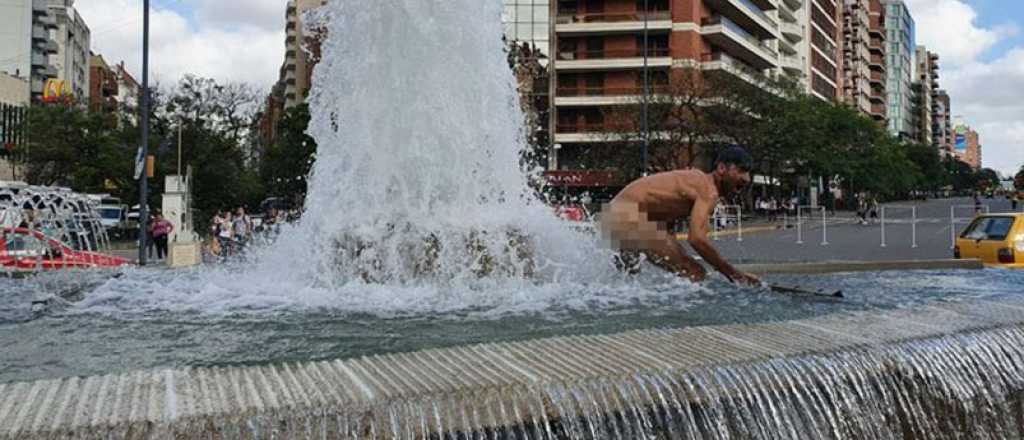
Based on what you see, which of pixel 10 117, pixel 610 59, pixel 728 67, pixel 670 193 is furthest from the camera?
pixel 10 117

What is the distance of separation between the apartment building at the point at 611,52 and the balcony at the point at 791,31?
1997 cm

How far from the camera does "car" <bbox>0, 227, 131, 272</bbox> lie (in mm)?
12906

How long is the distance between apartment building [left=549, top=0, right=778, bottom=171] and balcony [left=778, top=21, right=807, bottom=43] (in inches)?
786

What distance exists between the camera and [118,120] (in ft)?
157

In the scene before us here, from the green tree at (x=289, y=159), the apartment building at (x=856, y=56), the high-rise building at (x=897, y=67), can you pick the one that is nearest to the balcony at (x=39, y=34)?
the green tree at (x=289, y=159)

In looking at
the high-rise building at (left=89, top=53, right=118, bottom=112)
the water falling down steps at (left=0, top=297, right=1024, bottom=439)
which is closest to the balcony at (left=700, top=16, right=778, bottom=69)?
the water falling down steps at (left=0, top=297, right=1024, bottom=439)

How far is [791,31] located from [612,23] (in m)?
29.3

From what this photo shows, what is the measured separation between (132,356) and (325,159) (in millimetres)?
5881

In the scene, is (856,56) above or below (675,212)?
above

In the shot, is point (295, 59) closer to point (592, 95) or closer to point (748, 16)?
point (592, 95)

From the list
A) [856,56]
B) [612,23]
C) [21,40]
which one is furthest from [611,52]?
[856,56]

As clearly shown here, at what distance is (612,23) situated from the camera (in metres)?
56.0

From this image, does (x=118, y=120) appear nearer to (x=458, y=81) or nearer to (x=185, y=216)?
(x=185, y=216)

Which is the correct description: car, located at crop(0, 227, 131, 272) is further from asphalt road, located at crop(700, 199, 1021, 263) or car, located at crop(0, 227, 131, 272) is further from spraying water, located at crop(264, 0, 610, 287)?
asphalt road, located at crop(700, 199, 1021, 263)
